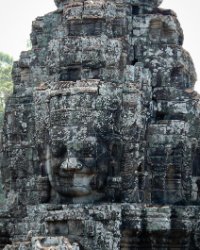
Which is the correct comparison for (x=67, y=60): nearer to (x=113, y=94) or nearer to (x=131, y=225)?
(x=113, y=94)

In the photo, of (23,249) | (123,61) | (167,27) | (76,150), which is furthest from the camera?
(167,27)

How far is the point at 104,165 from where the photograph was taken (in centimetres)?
1259

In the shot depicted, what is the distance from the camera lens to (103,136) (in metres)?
12.6

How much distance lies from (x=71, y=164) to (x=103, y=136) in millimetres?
695

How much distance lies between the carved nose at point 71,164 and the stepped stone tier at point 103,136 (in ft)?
0.05

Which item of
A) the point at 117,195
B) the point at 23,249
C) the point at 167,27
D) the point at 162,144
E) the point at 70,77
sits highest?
the point at 167,27

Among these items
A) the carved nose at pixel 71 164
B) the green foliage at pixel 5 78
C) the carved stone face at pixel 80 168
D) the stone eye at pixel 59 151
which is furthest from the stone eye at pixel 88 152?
the green foliage at pixel 5 78

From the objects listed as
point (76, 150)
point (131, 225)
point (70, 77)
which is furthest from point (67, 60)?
point (131, 225)

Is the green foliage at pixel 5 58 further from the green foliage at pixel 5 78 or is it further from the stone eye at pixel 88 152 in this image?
the stone eye at pixel 88 152

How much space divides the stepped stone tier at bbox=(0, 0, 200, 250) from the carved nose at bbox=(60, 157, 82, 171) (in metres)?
0.02

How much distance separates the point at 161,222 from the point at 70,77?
280 centimetres

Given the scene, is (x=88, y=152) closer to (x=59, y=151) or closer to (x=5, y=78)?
(x=59, y=151)

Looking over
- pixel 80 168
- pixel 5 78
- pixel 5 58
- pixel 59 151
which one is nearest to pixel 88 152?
pixel 80 168

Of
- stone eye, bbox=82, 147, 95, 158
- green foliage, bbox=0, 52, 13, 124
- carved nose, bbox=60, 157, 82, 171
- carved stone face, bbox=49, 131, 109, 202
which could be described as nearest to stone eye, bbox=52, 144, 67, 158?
carved stone face, bbox=49, 131, 109, 202
